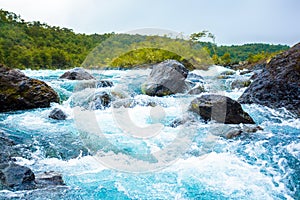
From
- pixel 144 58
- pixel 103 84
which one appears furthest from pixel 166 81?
pixel 144 58

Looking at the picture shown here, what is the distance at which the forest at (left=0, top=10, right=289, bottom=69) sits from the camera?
18359 millimetres

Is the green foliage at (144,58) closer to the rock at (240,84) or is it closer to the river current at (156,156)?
the rock at (240,84)

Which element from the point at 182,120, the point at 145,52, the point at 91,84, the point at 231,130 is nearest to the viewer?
the point at 231,130

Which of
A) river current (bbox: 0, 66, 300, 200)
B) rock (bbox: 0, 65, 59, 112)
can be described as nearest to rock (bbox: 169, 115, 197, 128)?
river current (bbox: 0, 66, 300, 200)

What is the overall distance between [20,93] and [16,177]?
442 centimetres

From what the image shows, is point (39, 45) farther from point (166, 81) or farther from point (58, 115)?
point (58, 115)

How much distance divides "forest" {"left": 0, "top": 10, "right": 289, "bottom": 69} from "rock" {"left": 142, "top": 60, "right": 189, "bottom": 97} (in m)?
6.37

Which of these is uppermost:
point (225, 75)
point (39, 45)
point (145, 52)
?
point (39, 45)

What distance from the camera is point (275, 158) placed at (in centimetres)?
404

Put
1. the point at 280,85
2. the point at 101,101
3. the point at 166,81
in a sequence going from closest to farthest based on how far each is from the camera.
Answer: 1. the point at 280,85
2. the point at 101,101
3. the point at 166,81

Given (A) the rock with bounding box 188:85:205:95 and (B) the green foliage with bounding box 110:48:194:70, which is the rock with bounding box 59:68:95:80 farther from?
(B) the green foliage with bounding box 110:48:194:70

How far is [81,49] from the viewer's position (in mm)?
30938

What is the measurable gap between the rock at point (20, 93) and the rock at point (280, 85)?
498cm

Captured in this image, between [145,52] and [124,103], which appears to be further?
[145,52]
